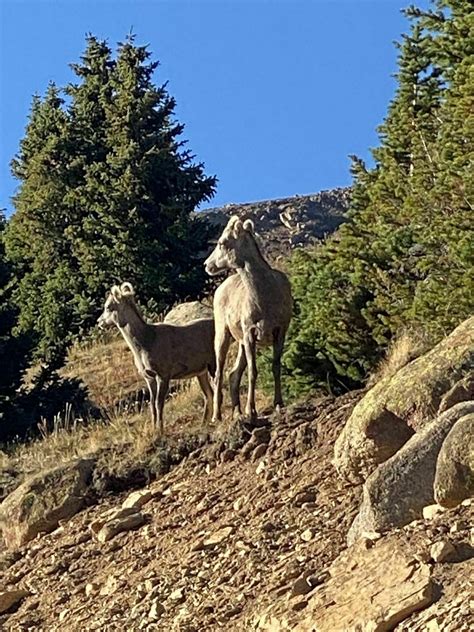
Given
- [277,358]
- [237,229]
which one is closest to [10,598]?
[277,358]

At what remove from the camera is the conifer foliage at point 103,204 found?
29984mm

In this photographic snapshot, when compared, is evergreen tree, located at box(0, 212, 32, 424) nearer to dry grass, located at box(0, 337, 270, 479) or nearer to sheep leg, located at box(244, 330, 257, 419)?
dry grass, located at box(0, 337, 270, 479)

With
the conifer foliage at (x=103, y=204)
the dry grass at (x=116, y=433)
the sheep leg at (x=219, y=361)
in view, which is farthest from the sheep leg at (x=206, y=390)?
the conifer foliage at (x=103, y=204)

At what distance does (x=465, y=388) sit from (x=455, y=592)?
2.98 metres

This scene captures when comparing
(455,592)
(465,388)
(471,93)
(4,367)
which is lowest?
(455,592)

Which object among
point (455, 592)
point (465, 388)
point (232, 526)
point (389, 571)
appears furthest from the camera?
point (232, 526)

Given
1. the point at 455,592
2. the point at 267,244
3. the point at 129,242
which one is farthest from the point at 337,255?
the point at 267,244

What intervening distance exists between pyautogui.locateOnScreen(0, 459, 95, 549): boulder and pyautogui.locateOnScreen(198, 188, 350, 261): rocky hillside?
26.4m

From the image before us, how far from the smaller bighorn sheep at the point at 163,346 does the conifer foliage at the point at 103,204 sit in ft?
36.3

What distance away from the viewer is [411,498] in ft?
31.9

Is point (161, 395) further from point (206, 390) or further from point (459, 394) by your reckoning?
point (459, 394)

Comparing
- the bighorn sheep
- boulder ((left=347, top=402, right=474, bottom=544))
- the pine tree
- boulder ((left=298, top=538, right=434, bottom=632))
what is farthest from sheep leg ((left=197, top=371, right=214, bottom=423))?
boulder ((left=298, top=538, right=434, bottom=632))

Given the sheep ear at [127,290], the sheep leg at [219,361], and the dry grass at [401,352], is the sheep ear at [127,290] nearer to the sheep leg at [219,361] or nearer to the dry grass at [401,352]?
the sheep leg at [219,361]

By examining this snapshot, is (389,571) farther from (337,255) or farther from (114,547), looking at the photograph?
(337,255)
